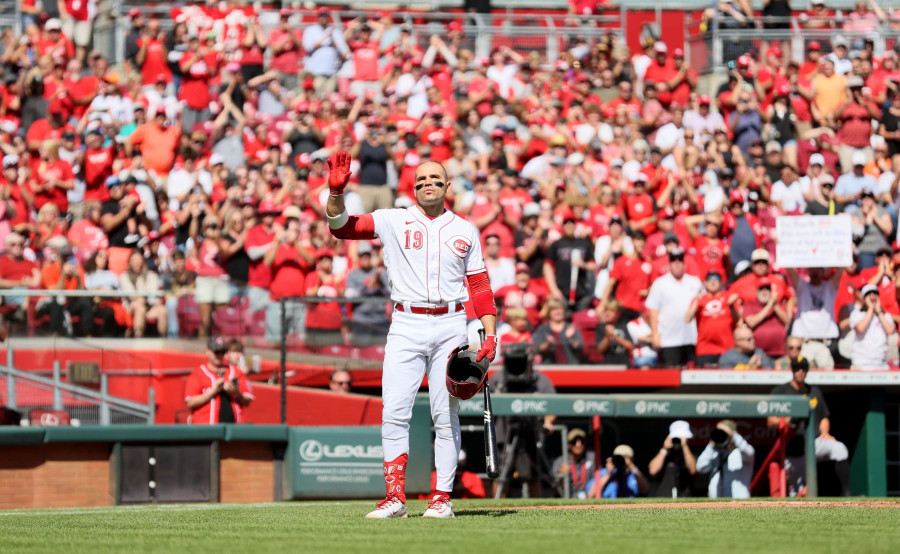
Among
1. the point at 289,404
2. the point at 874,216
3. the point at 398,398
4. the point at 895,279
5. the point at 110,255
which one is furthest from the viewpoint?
Answer: the point at 874,216

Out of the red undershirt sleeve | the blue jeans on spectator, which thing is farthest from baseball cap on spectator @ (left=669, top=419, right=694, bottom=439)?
the red undershirt sleeve

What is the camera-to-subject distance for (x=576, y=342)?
49.9 ft

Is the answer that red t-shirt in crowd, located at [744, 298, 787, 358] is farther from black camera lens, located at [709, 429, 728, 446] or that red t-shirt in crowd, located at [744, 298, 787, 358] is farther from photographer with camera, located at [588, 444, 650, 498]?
photographer with camera, located at [588, 444, 650, 498]

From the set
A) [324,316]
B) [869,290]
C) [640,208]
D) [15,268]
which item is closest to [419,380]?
[324,316]

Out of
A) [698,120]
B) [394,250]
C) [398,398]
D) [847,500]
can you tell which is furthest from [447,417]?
[698,120]

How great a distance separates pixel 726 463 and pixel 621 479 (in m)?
1.01

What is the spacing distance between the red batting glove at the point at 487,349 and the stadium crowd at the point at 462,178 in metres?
5.67

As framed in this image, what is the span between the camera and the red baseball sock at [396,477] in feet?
27.2

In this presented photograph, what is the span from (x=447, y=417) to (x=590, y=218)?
9619 millimetres

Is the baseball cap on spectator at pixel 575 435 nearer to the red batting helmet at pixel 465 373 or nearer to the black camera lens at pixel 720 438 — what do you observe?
the black camera lens at pixel 720 438

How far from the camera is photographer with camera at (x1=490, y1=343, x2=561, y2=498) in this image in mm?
12750

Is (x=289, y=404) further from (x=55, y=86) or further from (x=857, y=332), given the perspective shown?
(x=55, y=86)

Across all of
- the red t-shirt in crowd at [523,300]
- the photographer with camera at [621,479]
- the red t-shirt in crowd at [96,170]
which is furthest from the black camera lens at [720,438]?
the red t-shirt in crowd at [96,170]

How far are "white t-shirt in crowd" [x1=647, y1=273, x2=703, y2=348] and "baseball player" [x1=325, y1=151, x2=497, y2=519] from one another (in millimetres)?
7310
